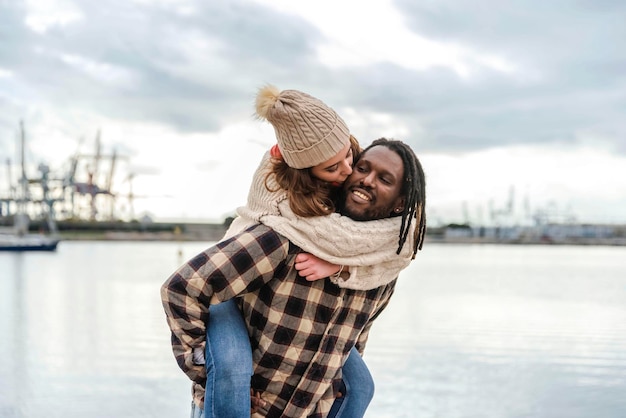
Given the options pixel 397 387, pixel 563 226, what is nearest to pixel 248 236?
pixel 397 387

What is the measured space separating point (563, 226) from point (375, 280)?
9359 centimetres

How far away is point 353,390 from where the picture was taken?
182 cm

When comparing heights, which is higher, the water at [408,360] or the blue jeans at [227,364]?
the blue jeans at [227,364]

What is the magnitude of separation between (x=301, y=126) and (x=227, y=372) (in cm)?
55

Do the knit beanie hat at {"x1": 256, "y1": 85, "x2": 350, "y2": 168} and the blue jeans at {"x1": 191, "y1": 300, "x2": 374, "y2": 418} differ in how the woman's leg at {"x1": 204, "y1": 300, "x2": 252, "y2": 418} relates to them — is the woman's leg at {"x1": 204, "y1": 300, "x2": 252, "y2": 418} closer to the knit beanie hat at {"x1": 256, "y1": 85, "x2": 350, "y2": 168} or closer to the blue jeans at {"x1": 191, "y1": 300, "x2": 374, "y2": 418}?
the blue jeans at {"x1": 191, "y1": 300, "x2": 374, "y2": 418}

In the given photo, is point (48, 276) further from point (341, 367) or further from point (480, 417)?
point (341, 367)

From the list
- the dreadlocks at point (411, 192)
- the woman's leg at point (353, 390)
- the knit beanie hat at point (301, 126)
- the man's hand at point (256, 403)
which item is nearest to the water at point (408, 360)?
the woman's leg at point (353, 390)

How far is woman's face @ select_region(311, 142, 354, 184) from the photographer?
5.15 ft

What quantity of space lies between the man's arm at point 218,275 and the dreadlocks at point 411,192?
0.27 meters

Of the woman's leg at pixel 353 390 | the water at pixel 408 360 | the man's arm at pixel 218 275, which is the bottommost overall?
the water at pixel 408 360

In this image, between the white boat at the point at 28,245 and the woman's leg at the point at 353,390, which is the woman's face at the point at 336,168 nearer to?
the woman's leg at the point at 353,390

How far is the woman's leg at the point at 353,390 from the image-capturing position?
1.80 metres

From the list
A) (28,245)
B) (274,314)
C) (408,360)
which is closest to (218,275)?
→ (274,314)

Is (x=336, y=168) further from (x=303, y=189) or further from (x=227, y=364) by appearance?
(x=227, y=364)
